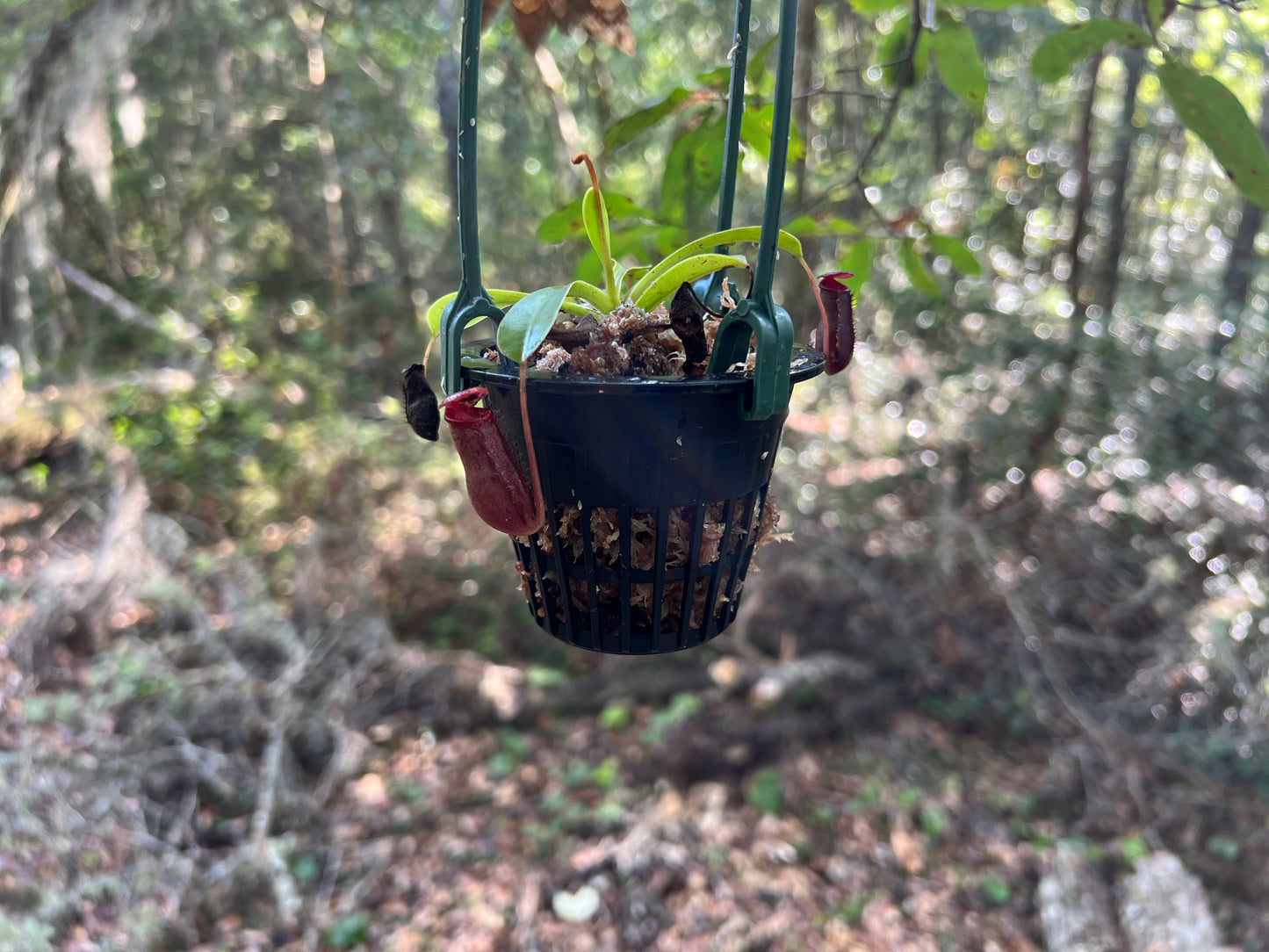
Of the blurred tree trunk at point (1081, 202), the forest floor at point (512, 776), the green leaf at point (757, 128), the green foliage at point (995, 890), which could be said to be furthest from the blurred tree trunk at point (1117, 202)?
the green leaf at point (757, 128)

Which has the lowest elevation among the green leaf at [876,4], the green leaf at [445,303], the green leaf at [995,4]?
the green leaf at [445,303]

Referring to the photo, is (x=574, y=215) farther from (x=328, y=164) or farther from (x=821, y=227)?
(x=328, y=164)

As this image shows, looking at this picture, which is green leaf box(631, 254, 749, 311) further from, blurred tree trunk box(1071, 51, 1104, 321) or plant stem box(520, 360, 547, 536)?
blurred tree trunk box(1071, 51, 1104, 321)

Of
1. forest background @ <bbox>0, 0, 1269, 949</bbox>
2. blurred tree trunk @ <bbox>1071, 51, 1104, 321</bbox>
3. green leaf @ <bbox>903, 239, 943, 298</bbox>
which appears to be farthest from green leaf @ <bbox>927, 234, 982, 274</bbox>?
blurred tree trunk @ <bbox>1071, 51, 1104, 321</bbox>

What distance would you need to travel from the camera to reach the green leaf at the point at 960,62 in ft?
3.42

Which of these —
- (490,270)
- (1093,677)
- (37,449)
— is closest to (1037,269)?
(1093,677)

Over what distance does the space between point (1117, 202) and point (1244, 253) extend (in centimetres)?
59

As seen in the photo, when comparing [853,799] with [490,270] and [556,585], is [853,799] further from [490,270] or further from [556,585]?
[490,270]

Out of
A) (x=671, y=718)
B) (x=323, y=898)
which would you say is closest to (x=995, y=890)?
(x=671, y=718)

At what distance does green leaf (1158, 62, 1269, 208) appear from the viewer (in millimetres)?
873

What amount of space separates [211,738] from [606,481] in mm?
3033

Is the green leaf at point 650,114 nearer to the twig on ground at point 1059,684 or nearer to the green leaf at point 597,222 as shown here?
the green leaf at point 597,222

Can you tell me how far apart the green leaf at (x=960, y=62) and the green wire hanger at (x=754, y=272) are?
0.43m

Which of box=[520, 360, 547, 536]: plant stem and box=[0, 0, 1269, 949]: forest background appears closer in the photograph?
box=[520, 360, 547, 536]: plant stem
